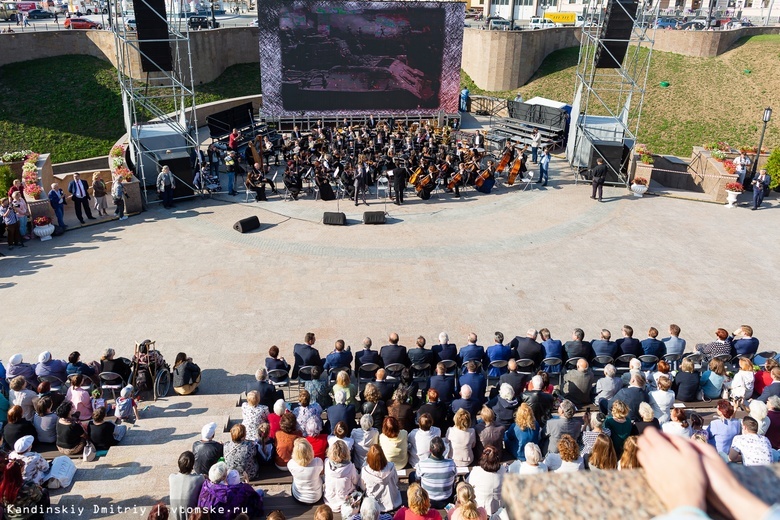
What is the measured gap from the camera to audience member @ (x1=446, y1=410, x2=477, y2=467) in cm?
736

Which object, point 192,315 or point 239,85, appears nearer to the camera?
point 192,315

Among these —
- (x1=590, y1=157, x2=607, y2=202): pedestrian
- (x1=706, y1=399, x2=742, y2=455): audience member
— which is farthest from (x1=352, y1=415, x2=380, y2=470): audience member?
(x1=590, y1=157, x2=607, y2=202): pedestrian

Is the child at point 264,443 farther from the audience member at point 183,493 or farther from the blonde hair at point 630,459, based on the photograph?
the blonde hair at point 630,459

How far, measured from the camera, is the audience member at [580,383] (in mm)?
9227

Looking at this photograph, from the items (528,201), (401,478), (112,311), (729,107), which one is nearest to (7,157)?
(112,311)

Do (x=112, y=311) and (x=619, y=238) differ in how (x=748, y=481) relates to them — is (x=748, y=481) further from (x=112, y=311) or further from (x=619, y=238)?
(x=619, y=238)

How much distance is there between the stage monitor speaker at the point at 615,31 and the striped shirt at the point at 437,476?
19460 mm

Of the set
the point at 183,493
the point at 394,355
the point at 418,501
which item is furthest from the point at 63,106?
the point at 418,501

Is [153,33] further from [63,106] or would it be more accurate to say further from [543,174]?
[63,106]

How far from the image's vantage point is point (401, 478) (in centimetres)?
741

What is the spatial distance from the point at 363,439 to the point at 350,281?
24.4 feet

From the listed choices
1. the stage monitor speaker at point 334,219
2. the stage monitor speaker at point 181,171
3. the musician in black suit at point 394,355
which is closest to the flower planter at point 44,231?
the stage monitor speaker at point 181,171

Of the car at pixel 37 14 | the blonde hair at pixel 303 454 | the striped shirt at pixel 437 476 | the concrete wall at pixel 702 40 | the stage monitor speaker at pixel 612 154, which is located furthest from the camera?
the car at pixel 37 14

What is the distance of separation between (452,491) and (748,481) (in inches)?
203
